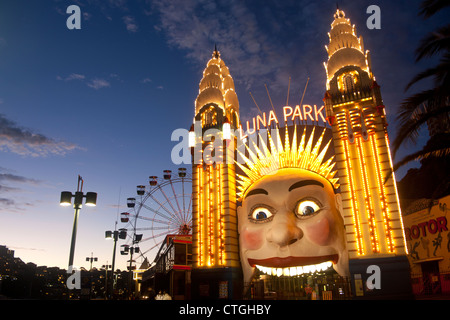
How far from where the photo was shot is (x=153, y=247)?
4125cm

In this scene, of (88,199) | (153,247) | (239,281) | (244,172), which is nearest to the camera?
(88,199)

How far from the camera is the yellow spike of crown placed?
70.0 ft

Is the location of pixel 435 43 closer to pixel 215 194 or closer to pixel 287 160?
pixel 287 160

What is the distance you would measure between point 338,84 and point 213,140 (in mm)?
9570

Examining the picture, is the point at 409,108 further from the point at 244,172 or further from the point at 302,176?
the point at 244,172

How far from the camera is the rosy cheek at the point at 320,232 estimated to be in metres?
19.0

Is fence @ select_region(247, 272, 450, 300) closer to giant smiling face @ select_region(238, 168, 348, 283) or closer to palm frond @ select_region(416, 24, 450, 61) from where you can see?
giant smiling face @ select_region(238, 168, 348, 283)

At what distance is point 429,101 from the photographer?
1127cm

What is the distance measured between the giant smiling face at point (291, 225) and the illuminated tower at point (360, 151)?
3.11 ft

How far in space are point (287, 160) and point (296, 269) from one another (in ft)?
21.7

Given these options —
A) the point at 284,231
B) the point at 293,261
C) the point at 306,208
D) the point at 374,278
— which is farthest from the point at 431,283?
the point at 284,231

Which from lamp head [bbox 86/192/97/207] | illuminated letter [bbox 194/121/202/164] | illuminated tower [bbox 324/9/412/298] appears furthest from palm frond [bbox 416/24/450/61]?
illuminated letter [bbox 194/121/202/164]

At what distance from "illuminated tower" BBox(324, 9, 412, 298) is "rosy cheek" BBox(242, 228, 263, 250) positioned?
5057mm
